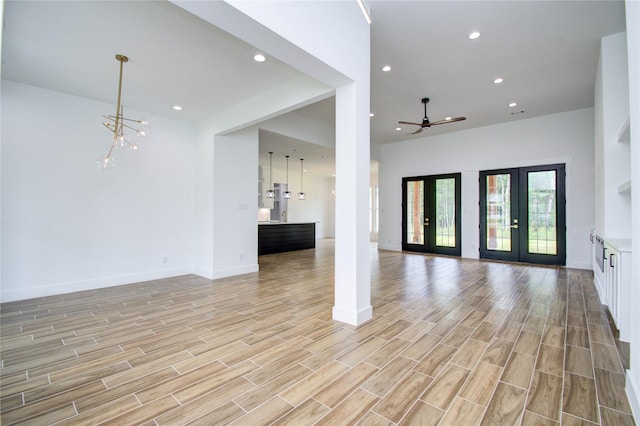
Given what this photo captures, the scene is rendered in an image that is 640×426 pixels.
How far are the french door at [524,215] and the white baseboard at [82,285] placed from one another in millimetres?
7407

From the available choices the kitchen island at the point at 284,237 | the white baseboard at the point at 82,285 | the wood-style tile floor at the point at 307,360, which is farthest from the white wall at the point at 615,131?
the kitchen island at the point at 284,237

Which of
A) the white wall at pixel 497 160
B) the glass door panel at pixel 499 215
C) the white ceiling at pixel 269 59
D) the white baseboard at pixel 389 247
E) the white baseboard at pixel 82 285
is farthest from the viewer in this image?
the white baseboard at pixel 389 247

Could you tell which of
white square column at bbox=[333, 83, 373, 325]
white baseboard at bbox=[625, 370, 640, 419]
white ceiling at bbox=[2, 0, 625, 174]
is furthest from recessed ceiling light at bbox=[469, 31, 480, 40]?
white baseboard at bbox=[625, 370, 640, 419]

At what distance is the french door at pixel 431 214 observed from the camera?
8125mm

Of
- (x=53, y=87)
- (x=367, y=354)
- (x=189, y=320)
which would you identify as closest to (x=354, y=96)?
(x=367, y=354)

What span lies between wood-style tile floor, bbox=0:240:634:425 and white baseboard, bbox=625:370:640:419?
6cm

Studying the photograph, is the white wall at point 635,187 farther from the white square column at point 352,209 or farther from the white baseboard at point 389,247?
the white baseboard at point 389,247

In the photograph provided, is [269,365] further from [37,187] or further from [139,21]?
[37,187]

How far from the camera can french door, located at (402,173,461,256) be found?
8.12m

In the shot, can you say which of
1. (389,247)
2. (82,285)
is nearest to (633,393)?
(82,285)

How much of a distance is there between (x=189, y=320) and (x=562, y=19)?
563 centimetres

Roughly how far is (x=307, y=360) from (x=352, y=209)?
155cm

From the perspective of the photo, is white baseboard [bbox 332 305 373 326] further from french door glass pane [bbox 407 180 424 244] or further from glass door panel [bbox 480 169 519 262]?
french door glass pane [bbox 407 180 424 244]

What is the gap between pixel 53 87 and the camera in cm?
427
